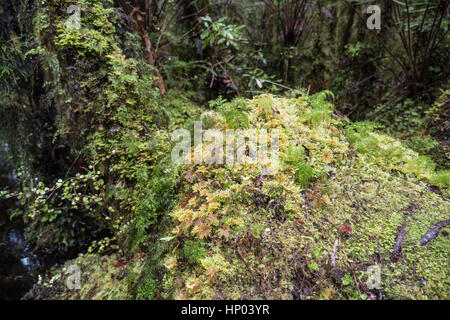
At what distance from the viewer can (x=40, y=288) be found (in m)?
3.38

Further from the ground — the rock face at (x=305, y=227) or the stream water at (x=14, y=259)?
the rock face at (x=305, y=227)

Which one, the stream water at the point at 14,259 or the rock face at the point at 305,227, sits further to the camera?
the stream water at the point at 14,259

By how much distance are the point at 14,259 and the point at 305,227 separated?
4886mm

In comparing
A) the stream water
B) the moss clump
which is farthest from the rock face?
the stream water

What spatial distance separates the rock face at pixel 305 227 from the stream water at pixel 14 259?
205 cm

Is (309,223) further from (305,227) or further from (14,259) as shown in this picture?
(14,259)

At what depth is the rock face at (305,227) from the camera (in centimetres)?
147

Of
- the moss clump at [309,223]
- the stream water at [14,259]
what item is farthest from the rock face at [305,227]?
the stream water at [14,259]

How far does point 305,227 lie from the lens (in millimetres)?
1758

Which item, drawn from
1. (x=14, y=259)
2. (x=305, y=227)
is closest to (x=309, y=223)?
(x=305, y=227)

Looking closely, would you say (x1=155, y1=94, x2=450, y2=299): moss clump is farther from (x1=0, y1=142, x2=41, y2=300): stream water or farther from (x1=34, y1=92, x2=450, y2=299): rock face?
(x1=0, y1=142, x2=41, y2=300): stream water

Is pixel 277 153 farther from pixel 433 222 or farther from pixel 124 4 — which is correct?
pixel 124 4

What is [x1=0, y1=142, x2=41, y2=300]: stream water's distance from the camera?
139 inches

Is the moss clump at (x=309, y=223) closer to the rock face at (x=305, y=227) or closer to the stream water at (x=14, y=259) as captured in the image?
the rock face at (x=305, y=227)
